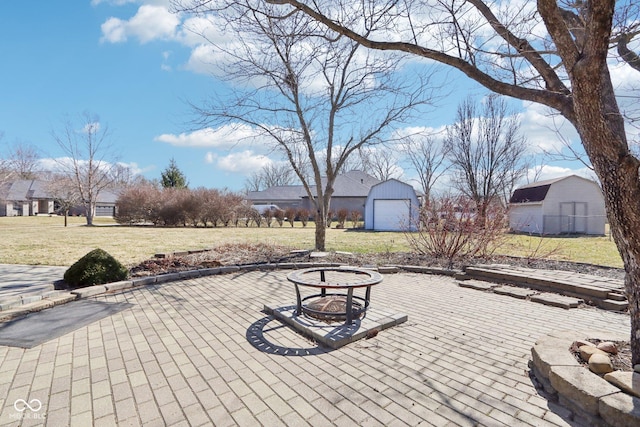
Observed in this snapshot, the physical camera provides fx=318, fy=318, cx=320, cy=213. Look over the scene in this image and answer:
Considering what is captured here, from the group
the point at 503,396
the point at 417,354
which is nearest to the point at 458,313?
the point at 417,354

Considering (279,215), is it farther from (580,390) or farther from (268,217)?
(580,390)

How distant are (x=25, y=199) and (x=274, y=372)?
5918 centimetres

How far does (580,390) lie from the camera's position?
2.22 metres

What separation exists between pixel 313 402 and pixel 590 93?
3155 mm

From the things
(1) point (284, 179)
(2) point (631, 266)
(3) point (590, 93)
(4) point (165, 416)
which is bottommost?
(4) point (165, 416)

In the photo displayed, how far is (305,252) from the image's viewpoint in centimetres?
962

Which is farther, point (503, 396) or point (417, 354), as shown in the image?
point (417, 354)

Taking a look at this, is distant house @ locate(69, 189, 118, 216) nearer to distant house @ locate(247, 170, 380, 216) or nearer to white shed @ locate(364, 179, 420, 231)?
distant house @ locate(247, 170, 380, 216)

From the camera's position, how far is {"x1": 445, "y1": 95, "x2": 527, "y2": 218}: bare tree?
18625 mm

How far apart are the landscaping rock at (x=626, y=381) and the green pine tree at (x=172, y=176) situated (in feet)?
130

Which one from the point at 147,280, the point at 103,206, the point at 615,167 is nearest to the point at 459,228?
the point at 615,167

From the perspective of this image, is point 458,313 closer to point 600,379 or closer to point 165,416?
point 600,379

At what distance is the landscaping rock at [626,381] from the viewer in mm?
2130

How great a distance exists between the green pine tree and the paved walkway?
36247 millimetres
